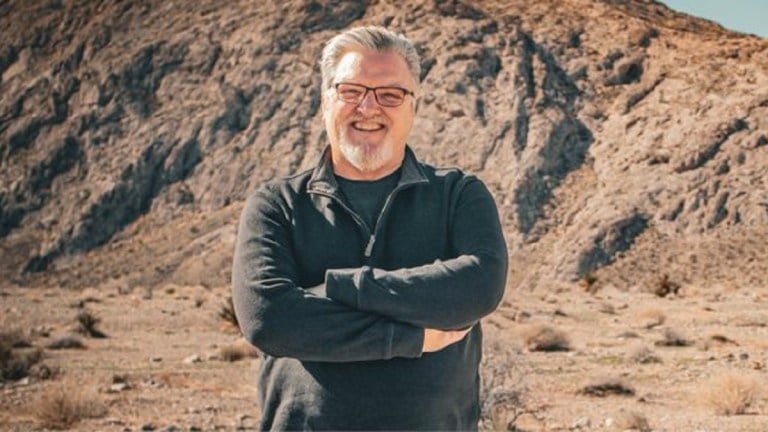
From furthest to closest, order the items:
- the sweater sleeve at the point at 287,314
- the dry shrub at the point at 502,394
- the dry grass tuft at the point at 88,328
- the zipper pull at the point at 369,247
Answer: the dry grass tuft at the point at 88,328 < the dry shrub at the point at 502,394 < the zipper pull at the point at 369,247 < the sweater sleeve at the point at 287,314

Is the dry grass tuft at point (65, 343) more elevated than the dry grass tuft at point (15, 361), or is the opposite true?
the dry grass tuft at point (15, 361)

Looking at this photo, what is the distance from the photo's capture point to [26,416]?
393 inches

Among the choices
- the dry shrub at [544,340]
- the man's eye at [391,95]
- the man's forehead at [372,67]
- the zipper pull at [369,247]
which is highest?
the man's forehead at [372,67]

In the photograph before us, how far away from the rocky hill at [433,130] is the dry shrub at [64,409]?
30998 mm

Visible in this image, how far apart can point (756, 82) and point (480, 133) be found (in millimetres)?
14356

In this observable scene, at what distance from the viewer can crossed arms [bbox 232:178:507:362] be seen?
2.70 m

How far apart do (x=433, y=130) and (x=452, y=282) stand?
46325mm

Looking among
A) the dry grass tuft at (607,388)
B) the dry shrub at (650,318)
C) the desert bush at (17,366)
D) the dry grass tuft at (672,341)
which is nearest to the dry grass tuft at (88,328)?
the desert bush at (17,366)

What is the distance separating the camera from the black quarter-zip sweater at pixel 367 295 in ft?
8.91

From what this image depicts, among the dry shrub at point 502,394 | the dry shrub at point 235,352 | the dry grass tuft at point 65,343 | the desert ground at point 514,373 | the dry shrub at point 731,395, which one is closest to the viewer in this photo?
the dry shrub at point 502,394

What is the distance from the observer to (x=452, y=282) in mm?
2803

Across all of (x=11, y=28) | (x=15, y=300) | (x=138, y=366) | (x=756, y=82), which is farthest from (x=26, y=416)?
(x=11, y=28)

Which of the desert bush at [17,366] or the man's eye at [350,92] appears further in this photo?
the desert bush at [17,366]

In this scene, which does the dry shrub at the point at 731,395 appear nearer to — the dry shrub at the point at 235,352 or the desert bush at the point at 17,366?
the dry shrub at the point at 235,352
